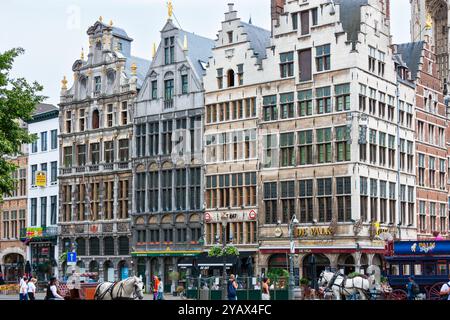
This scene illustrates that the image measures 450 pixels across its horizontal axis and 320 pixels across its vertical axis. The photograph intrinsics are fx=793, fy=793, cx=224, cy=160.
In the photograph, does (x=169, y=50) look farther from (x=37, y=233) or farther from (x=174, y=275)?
(x=37, y=233)

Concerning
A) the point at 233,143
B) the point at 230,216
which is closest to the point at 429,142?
the point at 233,143

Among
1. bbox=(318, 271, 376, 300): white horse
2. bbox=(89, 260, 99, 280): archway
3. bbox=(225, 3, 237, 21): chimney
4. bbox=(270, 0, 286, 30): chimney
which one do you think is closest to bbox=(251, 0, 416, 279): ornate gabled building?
bbox=(270, 0, 286, 30): chimney

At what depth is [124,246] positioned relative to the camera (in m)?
56.8

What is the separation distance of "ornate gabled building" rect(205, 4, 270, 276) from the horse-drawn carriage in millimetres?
15313

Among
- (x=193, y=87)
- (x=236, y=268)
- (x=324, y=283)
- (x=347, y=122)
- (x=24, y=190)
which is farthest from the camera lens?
(x=24, y=190)

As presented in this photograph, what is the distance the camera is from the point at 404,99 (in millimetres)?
51250

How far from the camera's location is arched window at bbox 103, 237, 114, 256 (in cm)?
5753

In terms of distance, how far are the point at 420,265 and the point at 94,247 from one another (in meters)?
30.4

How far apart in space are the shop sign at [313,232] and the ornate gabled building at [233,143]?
3.22 meters

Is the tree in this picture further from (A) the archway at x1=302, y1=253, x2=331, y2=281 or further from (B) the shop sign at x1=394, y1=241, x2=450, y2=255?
(A) the archway at x1=302, y1=253, x2=331, y2=281

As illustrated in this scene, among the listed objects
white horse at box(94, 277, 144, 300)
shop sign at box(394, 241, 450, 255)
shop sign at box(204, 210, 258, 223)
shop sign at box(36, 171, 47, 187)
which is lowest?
white horse at box(94, 277, 144, 300)

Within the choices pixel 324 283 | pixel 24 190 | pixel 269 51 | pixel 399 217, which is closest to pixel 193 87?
pixel 269 51
